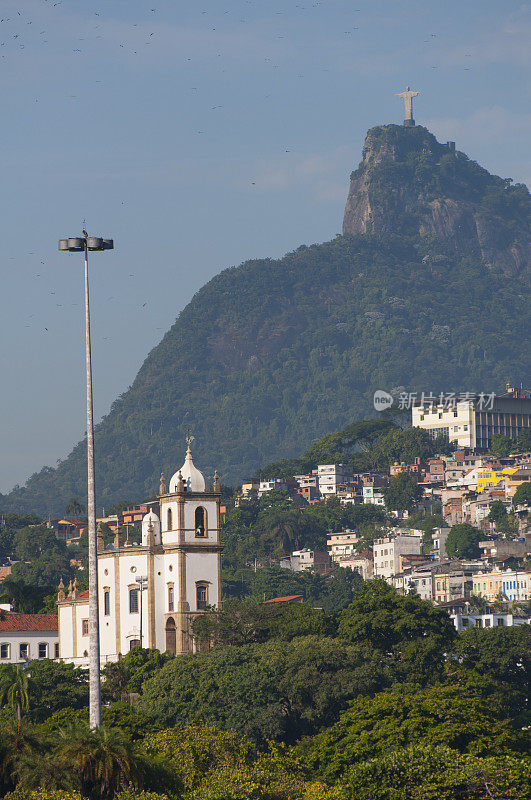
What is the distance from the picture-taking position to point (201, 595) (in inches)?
4070

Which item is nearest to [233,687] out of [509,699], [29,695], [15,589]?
[29,695]

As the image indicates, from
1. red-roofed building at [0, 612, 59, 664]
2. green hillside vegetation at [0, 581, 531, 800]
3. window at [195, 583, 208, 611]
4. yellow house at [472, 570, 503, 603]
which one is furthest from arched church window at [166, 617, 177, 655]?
yellow house at [472, 570, 503, 603]

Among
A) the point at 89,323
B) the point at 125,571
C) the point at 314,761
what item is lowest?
the point at 314,761

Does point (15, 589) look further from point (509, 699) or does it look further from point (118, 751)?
point (118, 751)

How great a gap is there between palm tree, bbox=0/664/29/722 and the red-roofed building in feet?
84.6

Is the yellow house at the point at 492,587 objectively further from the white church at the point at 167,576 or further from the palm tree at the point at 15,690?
the palm tree at the point at 15,690

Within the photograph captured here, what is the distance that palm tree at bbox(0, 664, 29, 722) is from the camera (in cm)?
8525

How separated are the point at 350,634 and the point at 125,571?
16.8 meters

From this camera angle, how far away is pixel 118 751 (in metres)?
52.4

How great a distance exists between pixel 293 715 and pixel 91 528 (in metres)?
36.4

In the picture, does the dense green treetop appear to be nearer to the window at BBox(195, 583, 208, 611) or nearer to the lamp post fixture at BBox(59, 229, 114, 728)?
the lamp post fixture at BBox(59, 229, 114, 728)

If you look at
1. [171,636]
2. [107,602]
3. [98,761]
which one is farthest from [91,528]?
[107,602]

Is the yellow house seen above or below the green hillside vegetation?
above

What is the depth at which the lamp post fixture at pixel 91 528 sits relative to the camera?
53125 millimetres
